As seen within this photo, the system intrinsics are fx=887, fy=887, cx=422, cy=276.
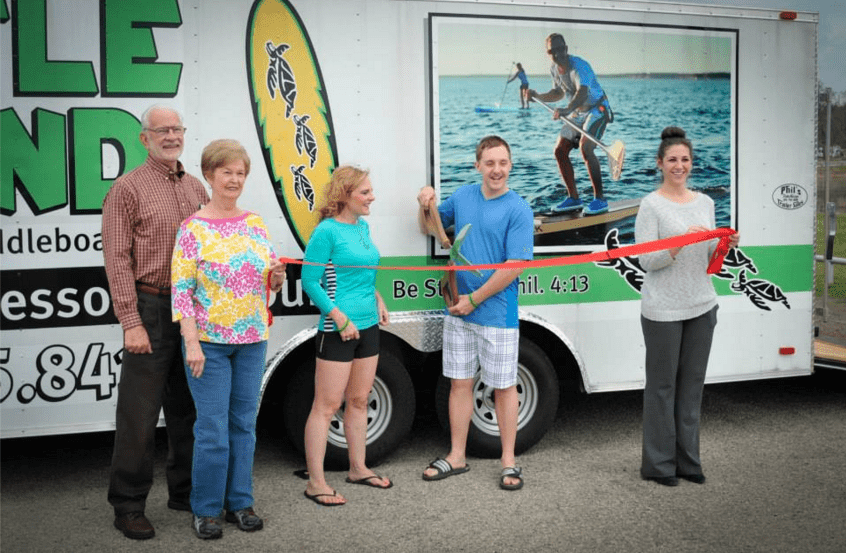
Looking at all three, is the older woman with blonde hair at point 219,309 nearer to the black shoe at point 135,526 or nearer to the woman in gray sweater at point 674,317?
the black shoe at point 135,526

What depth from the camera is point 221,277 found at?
3.87m

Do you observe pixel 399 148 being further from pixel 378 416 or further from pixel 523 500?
pixel 523 500

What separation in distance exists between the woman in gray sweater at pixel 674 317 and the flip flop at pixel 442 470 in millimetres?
1037

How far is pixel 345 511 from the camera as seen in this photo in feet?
14.6

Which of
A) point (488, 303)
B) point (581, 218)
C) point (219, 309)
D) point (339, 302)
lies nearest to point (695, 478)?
point (488, 303)

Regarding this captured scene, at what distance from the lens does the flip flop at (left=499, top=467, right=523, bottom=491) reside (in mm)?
4758

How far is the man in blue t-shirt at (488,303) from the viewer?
4746mm

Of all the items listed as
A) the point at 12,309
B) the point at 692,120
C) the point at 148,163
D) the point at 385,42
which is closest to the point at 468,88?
the point at 385,42

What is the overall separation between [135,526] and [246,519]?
0.50 meters

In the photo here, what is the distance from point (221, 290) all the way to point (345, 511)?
1341 mm

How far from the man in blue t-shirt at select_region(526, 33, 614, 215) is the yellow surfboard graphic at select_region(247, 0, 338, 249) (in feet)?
4.19

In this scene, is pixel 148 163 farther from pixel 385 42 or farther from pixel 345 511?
pixel 345 511

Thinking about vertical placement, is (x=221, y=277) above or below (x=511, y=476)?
above

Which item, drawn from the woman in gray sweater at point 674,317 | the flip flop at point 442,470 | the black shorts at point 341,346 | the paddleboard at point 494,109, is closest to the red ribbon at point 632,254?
the woman in gray sweater at point 674,317
